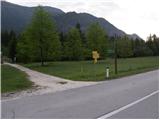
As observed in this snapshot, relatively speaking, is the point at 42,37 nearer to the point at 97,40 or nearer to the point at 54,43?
the point at 54,43

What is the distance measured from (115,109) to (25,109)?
8.17 ft

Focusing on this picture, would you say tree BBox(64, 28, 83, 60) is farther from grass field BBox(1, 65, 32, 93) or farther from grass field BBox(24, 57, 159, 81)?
grass field BBox(1, 65, 32, 93)

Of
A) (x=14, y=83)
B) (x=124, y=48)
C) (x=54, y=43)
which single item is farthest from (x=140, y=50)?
(x=14, y=83)

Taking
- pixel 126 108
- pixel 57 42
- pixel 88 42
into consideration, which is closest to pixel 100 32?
pixel 88 42

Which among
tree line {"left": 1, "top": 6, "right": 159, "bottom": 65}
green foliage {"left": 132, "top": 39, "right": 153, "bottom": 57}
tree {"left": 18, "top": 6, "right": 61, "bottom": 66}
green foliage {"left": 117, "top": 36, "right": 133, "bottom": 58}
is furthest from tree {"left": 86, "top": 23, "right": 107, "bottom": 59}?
green foliage {"left": 132, "top": 39, "right": 153, "bottom": 57}

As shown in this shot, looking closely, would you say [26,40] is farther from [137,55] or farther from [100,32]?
[137,55]

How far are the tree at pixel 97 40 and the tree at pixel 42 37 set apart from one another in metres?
15.4

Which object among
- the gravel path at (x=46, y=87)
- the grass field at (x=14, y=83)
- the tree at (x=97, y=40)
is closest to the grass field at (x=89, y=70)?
the gravel path at (x=46, y=87)

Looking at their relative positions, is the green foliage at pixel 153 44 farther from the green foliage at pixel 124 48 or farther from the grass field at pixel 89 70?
the grass field at pixel 89 70

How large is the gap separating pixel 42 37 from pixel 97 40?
17.9 m

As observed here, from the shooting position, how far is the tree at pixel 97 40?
3115 inches

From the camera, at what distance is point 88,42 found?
80.8m

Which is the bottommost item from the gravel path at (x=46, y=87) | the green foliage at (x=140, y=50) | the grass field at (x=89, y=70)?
the grass field at (x=89, y=70)

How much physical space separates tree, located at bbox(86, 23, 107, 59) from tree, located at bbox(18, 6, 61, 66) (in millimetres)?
15428
